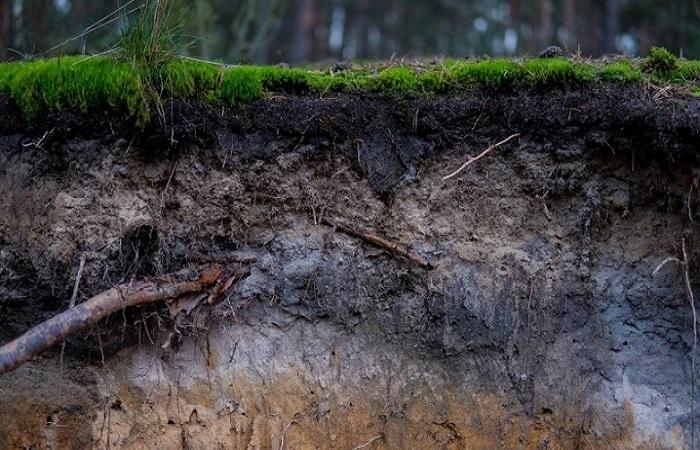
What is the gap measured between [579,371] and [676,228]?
107 centimetres

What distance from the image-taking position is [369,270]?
3.67 m

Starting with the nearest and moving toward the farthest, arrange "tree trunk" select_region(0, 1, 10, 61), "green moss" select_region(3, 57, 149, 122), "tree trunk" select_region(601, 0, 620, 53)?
"green moss" select_region(3, 57, 149, 122)
"tree trunk" select_region(0, 1, 10, 61)
"tree trunk" select_region(601, 0, 620, 53)

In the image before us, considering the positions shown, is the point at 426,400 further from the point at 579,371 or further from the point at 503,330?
the point at 579,371

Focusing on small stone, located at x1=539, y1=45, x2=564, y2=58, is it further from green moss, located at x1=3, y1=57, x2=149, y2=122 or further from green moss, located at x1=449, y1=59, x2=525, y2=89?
green moss, located at x1=3, y1=57, x2=149, y2=122

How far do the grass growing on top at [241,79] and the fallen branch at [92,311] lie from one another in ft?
3.12

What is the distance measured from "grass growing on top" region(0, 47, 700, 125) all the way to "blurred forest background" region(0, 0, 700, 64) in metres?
0.42

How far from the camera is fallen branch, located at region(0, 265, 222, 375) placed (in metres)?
2.80

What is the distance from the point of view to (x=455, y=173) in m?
3.63

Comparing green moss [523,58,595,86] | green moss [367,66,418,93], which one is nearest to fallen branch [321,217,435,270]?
green moss [367,66,418,93]

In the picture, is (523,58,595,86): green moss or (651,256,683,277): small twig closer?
(651,256,683,277): small twig

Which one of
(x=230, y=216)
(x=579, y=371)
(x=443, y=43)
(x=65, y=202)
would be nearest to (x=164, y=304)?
(x=230, y=216)

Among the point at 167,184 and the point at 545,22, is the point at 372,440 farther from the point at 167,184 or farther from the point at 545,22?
the point at 545,22

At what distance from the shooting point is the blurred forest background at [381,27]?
Answer: 272 inches

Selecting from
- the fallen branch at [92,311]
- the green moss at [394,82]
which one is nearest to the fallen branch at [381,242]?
the fallen branch at [92,311]
